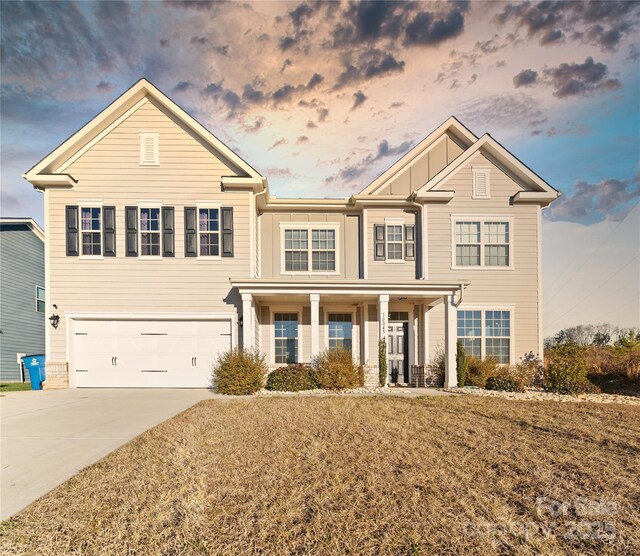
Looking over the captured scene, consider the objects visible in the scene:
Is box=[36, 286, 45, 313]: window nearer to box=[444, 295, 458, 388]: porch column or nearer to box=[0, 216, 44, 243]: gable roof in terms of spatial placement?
box=[0, 216, 44, 243]: gable roof

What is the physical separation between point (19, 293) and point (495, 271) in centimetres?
2134

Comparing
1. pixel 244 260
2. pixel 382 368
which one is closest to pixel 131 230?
pixel 244 260

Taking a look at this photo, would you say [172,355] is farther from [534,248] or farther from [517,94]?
[517,94]

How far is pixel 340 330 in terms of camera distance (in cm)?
1655

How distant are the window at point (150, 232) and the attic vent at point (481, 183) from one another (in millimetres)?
11402

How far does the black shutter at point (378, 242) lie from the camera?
16297 mm

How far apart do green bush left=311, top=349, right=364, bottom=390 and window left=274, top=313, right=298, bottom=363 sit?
263 cm

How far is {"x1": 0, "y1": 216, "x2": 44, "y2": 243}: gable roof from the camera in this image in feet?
65.5

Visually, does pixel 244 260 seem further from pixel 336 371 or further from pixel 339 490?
pixel 339 490

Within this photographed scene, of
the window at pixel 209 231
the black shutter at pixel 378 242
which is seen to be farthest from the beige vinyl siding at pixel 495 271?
the window at pixel 209 231

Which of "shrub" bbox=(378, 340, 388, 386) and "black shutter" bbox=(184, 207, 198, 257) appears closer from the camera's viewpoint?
"shrub" bbox=(378, 340, 388, 386)

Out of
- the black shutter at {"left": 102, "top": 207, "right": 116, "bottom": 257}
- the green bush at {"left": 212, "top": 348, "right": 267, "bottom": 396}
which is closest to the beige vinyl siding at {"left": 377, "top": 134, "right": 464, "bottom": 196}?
the green bush at {"left": 212, "top": 348, "right": 267, "bottom": 396}

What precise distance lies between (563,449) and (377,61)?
13458 mm

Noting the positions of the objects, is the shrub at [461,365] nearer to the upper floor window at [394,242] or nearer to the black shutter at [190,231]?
the upper floor window at [394,242]
